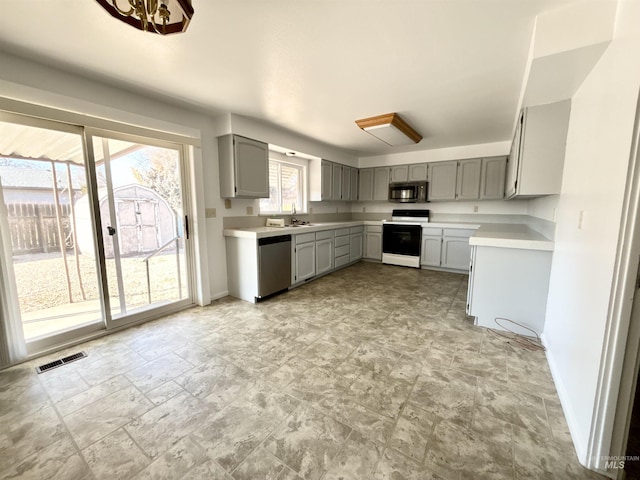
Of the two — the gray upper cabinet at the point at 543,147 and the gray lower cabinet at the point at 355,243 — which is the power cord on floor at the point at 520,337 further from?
the gray lower cabinet at the point at 355,243

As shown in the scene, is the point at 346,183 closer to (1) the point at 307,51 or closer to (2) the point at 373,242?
(2) the point at 373,242

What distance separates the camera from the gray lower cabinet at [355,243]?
210 inches

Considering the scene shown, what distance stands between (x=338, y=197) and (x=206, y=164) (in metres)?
2.81

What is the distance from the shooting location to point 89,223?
242cm

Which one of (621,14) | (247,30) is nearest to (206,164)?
(247,30)

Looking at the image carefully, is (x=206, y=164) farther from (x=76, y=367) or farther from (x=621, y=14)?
(x=621, y=14)

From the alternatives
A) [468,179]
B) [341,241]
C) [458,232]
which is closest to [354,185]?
[341,241]

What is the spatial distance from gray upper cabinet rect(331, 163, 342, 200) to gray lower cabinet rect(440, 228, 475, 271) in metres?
2.18

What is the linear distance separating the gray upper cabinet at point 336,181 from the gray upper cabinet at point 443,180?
5.87ft

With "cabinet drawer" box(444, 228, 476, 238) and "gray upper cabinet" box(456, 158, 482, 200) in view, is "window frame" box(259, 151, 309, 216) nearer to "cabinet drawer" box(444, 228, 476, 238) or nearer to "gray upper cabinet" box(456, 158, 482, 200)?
"cabinet drawer" box(444, 228, 476, 238)

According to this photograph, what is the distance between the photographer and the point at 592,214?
1.41m

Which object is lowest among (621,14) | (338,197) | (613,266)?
(613,266)

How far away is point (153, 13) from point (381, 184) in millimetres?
4986

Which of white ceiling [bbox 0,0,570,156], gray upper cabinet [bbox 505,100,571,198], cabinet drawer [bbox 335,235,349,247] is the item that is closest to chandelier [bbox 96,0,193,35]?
white ceiling [bbox 0,0,570,156]
